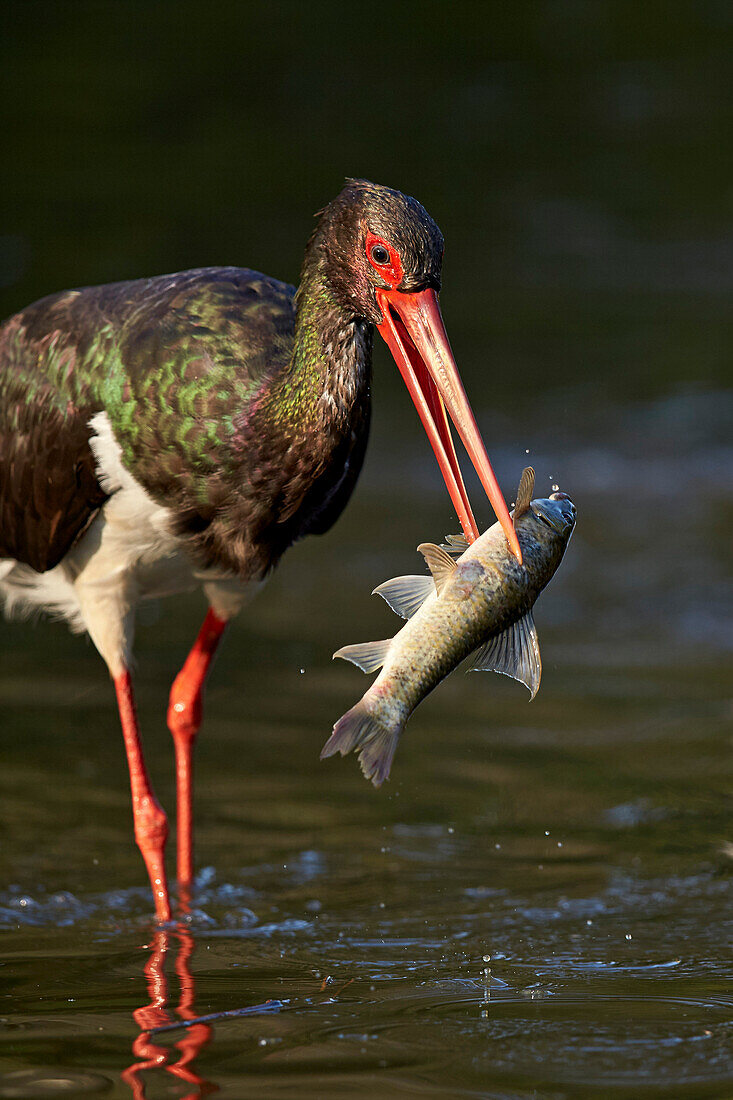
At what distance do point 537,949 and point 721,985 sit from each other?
53 cm

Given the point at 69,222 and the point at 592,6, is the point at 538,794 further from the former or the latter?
the point at 592,6

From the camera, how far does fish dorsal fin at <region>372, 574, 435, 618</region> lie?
400cm

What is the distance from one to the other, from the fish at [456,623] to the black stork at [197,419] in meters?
0.24

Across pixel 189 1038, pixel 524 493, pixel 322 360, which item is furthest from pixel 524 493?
pixel 189 1038

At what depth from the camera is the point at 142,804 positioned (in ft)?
17.9

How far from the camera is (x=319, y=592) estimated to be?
848cm

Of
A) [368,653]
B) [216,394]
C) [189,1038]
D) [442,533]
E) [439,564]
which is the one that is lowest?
[442,533]

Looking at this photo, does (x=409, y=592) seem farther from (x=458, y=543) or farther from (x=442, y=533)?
(x=442, y=533)

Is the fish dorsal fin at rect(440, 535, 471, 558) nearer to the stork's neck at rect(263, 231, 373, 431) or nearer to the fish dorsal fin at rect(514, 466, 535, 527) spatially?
the fish dorsal fin at rect(514, 466, 535, 527)

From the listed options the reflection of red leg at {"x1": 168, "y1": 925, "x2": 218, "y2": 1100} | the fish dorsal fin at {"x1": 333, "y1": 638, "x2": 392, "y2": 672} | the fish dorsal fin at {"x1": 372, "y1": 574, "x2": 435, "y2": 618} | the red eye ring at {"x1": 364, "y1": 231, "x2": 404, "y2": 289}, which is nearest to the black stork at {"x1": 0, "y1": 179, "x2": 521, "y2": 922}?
the red eye ring at {"x1": 364, "y1": 231, "x2": 404, "y2": 289}

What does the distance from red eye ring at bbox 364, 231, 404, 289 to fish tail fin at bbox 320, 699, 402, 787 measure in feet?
4.04

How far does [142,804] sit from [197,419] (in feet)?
4.27

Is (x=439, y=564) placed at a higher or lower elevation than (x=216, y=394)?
lower

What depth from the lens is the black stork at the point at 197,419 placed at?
4496 millimetres
